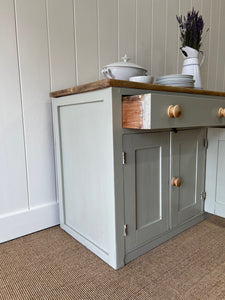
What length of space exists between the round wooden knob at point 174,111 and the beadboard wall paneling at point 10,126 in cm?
67

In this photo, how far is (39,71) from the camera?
1.08m

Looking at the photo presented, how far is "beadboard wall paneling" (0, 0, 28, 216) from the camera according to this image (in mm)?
977

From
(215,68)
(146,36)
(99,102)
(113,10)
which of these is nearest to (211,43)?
(215,68)

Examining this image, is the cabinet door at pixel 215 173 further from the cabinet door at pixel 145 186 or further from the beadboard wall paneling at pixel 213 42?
the beadboard wall paneling at pixel 213 42

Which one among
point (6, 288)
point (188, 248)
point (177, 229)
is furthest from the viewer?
point (177, 229)

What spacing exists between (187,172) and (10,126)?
0.82 metres

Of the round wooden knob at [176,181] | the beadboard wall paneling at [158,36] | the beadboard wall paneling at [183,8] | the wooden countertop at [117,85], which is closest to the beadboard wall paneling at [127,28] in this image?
the beadboard wall paneling at [158,36]

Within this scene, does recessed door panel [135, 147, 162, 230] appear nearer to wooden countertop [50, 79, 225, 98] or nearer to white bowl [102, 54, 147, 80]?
wooden countertop [50, 79, 225, 98]

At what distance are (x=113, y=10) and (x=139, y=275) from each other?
4.29ft

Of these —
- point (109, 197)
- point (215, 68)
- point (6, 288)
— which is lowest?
point (6, 288)

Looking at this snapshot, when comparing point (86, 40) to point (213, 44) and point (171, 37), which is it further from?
point (213, 44)

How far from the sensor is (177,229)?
1.05 meters

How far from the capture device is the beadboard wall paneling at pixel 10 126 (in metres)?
0.98

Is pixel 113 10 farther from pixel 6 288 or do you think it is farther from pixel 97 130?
pixel 6 288
